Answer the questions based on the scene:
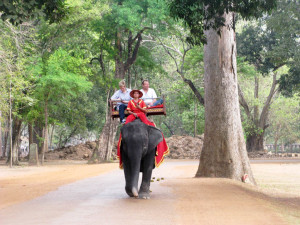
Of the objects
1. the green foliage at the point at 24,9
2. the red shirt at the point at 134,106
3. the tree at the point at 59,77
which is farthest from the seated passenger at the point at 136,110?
the tree at the point at 59,77

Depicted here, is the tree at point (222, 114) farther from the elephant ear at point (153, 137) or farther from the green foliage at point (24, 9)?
the elephant ear at point (153, 137)

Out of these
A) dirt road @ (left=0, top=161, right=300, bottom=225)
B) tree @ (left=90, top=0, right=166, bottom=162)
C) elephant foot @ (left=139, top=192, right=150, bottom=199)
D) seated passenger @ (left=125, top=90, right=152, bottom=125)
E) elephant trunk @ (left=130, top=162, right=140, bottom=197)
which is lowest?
dirt road @ (left=0, top=161, right=300, bottom=225)

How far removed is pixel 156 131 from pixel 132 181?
3.78ft

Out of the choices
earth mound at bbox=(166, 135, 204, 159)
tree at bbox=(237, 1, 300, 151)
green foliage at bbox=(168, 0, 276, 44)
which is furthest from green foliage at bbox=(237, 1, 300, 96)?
green foliage at bbox=(168, 0, 276, 44)

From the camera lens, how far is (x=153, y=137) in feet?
32.7

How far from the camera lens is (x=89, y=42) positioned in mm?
35938

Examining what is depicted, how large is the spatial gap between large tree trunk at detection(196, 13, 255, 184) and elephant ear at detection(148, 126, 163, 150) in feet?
19.0

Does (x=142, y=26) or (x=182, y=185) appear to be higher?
(x=142, y=26)

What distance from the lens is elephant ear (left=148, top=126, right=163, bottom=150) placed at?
9906mm

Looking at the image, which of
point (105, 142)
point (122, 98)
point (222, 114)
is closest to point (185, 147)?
point (105, 142)

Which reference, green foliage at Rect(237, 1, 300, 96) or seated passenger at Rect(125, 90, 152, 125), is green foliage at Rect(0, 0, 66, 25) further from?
green foliage at Rect(237, 1, 300, 96)

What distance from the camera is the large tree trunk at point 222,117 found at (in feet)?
50.7

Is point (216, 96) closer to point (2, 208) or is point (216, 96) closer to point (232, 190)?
point (232, 190)

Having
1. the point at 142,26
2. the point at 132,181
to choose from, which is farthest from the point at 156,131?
the point at 142,26
